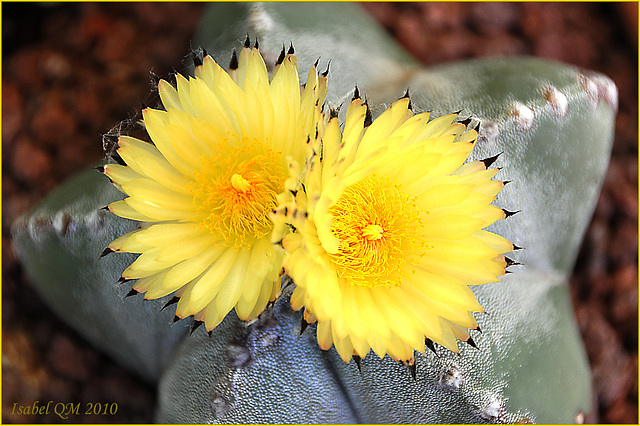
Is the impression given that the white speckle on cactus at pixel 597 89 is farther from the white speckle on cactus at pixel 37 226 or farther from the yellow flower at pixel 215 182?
the white speckle on cactus at pixel 37 226

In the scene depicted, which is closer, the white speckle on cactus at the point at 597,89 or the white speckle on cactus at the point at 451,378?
the white speckle on cactus at the point at 451,378

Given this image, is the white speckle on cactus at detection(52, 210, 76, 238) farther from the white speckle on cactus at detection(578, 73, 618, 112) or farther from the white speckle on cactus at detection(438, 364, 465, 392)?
the white speckle on cactus at detection(578, 73, 618, 112)

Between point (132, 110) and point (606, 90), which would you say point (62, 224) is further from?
point (606, 90)

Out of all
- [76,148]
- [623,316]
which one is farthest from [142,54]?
[623,316]

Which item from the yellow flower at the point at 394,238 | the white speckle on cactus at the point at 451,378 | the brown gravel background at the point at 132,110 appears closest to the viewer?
the yellow flower at the point at 394,238

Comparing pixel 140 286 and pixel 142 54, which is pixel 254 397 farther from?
pixel 142 54

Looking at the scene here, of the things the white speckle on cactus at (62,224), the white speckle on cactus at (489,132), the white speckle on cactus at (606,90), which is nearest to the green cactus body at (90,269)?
the white speckle on cactus at (62,224)

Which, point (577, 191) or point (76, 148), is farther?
point (76, 148)
